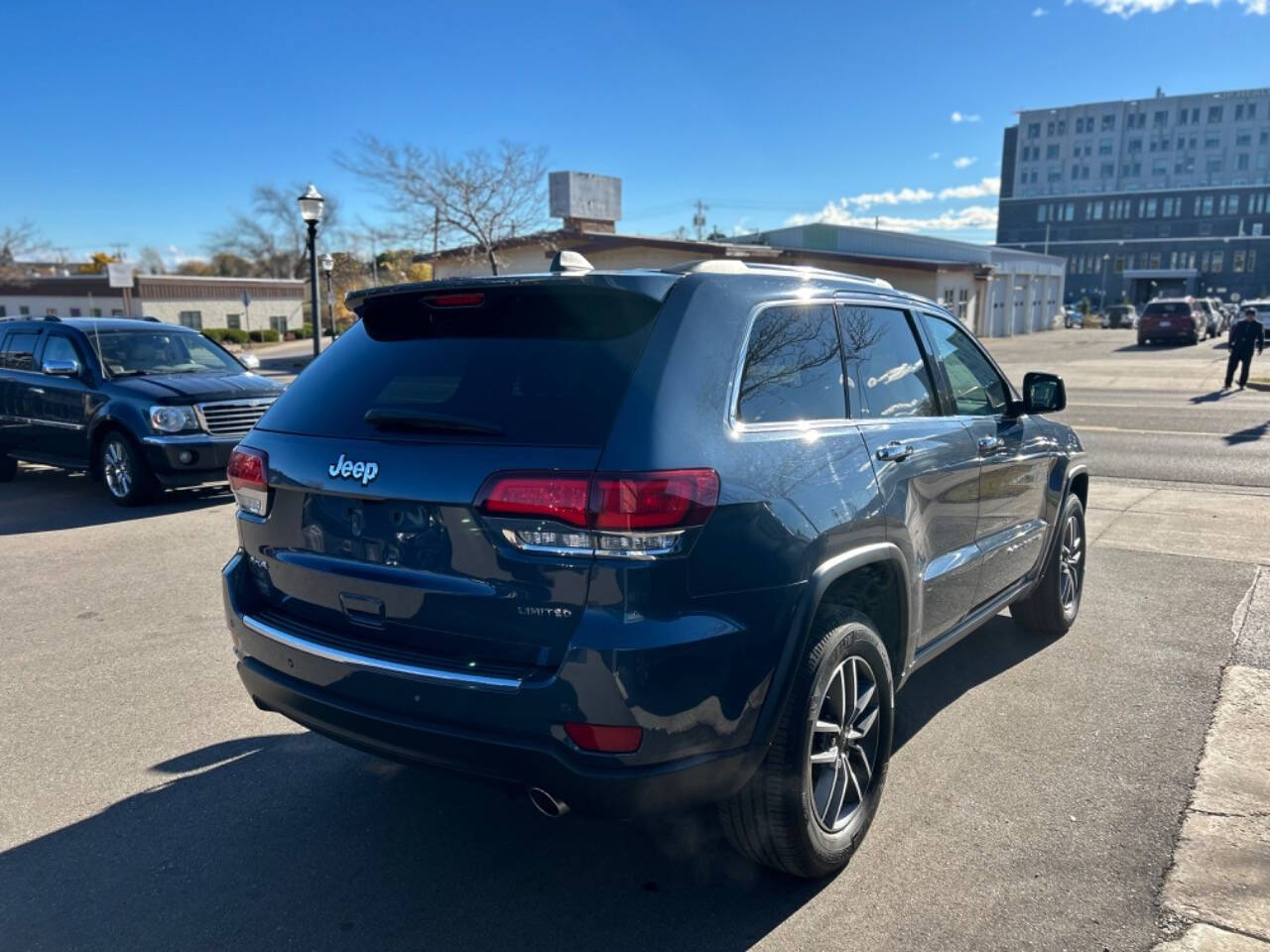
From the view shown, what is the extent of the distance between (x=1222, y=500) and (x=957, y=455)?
6989 millimetres

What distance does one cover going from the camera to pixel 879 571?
331 centimetres

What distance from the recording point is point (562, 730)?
8.07ft

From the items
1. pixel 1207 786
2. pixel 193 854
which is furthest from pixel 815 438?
pixel 193 854

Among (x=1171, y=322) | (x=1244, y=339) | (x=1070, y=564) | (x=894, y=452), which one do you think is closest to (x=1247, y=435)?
(x=1244, y=339)

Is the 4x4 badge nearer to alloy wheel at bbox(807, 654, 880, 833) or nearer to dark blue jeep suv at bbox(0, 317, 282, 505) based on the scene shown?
alloy wheel at bbox(807, 654, 880, 833)

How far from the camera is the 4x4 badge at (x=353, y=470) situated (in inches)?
109

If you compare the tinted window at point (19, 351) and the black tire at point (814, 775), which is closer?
the black tire at point (814, 775)

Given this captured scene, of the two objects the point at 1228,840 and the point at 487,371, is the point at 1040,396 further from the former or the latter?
the point at 487,371

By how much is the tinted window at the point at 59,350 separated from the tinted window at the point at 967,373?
8.82m

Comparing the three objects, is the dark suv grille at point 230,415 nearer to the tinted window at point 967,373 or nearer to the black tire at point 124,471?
the black tire at point 124,471

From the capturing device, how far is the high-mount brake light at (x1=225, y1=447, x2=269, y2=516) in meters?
3.15

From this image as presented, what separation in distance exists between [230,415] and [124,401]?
99cm

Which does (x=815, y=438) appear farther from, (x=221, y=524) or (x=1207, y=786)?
(x=221, y=524)

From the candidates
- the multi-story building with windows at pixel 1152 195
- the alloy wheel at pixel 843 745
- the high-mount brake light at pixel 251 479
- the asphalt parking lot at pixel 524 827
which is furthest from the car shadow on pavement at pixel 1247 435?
the multi-story building with windows at pixel 1152 195
